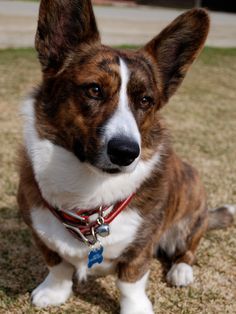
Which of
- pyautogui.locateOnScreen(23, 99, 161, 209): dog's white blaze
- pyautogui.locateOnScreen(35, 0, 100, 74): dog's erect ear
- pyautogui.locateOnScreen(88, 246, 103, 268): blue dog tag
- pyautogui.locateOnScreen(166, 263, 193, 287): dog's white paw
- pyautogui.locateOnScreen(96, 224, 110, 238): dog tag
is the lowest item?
pyautogui.locateOnScreen(166, 263, 193, 287): dog's white paw

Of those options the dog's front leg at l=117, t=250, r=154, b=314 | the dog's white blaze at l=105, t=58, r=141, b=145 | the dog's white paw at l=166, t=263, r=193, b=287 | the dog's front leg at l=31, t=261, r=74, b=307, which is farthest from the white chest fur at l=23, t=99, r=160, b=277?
the dog's white paw at l=166, t=263, r=193, b=287

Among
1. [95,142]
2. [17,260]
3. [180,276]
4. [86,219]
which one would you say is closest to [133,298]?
[180,276]

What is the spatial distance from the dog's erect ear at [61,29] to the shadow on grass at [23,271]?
1.37 meters

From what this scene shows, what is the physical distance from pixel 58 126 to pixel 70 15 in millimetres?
608

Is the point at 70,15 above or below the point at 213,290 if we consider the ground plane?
above

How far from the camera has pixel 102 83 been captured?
2412mm

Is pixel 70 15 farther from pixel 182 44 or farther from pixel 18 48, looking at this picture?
pixel 18 48

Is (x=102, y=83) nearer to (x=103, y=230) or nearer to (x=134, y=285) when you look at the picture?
(x=103, y=230)

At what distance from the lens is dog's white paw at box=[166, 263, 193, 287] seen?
3.10 m

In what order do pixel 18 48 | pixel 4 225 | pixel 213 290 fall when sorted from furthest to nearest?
pixel 18 48, pixel 4 225, pixel 213 290

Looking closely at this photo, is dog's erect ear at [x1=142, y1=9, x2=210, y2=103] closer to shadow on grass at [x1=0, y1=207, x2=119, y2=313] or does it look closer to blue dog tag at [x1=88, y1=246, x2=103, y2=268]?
blue dog tag at [x1=88, y1=246, x2=103, y2=268]

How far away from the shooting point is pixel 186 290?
3.10 meters

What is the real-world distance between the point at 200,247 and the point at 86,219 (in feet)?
4.20

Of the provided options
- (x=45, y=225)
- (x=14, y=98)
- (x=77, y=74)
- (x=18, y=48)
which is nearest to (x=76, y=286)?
(x=45, y=225)
